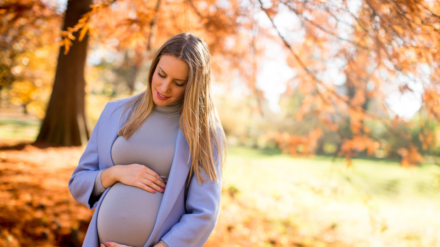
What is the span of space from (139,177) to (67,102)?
6.34m

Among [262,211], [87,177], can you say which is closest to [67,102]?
[262,211]

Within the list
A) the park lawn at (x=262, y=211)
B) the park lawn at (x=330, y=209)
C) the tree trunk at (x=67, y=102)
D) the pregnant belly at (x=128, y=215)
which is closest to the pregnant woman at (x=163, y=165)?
the pregnant belly at (x=128, y=215)

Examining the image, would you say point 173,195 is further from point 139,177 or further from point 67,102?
point 67,102

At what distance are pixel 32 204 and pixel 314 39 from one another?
14.7 feet

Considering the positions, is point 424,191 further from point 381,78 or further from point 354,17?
point 354,17

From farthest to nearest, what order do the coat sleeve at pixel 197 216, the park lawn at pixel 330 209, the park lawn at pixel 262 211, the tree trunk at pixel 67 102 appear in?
1. the tree trunk at pixel 67 102
2. the park lawn at pixel 330 209
3. the park lawn at pixel 262 211
4. the coat sleeve at pixel 197 216

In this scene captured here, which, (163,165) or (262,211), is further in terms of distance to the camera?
(262,211)

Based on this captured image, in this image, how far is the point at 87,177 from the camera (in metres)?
1.70

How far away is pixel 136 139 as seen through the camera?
5.47 ft

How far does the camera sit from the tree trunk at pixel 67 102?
263 inches

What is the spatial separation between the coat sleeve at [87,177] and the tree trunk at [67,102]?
18.9 feet

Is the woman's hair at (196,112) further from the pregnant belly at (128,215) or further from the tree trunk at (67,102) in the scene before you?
the tree trunk at (67,102)

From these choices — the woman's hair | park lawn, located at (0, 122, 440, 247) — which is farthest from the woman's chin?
park lawn, located at (0, 122, 440, 247)

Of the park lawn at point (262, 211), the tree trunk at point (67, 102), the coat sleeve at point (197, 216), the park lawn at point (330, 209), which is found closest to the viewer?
the coat sleeve at point (197, 216)
